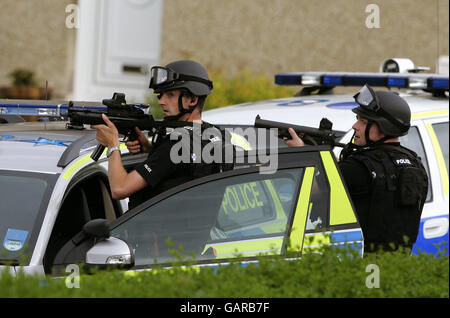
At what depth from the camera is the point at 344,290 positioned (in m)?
3.43

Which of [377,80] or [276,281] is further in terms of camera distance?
[377,80]

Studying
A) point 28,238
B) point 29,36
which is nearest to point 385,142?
point 28,238

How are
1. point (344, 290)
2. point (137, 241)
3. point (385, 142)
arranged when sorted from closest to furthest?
point (344, 290), point (137, 241), point (385, 142)

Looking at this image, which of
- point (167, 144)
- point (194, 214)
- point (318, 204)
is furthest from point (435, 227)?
point (194, 214)

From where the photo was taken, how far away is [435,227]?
18.7 feet

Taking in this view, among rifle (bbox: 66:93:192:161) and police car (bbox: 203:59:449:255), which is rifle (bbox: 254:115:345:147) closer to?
rifle (bbox: 66:93:192:161)

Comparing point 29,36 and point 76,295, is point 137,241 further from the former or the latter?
point 29,36

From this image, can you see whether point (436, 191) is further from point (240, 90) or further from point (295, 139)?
point (240, 90)

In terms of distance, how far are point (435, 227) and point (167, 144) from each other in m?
2.28

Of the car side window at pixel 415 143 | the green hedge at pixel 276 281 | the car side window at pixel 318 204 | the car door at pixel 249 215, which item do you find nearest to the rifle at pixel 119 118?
the car door at pixel 249 215

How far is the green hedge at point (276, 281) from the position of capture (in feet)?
10.1

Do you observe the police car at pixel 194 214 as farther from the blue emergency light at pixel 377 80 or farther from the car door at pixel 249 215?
the blue emergency light at pixel 377 80

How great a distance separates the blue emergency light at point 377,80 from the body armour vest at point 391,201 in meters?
1.99

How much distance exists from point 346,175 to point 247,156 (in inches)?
27.6
